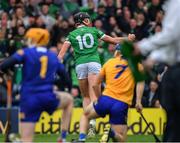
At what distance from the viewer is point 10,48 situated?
867 inches

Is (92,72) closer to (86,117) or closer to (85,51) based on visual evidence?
(85,51)

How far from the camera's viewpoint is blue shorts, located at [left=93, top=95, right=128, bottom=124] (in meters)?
13.9

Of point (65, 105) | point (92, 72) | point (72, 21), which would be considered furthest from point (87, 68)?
point (72, 21)

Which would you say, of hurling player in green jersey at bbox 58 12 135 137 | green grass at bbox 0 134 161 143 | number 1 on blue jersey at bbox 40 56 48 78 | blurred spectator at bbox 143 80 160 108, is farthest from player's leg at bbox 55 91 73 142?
blurred spectator at bbox 143 80 160 108

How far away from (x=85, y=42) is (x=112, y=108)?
138 inches

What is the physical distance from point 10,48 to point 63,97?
945cm

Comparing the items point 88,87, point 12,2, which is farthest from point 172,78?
point 12,2

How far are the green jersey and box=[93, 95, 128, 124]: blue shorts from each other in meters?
3.28

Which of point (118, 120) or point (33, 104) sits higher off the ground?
point (33, 104)

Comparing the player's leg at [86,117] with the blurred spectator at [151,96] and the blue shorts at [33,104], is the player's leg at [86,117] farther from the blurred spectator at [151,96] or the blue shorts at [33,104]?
the blurred spectator at [151,96]

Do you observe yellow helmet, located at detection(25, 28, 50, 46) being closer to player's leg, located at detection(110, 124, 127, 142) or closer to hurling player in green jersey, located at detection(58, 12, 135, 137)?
player's leg, located at detection(110, 124, 127, 142)

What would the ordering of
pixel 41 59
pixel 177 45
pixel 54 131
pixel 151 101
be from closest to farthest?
pixel 177 45 < pixel 41 59 < pixel 54 131 < pixel 151 101

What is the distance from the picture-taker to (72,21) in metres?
23.7

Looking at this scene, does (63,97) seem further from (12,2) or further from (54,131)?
(12,2)
